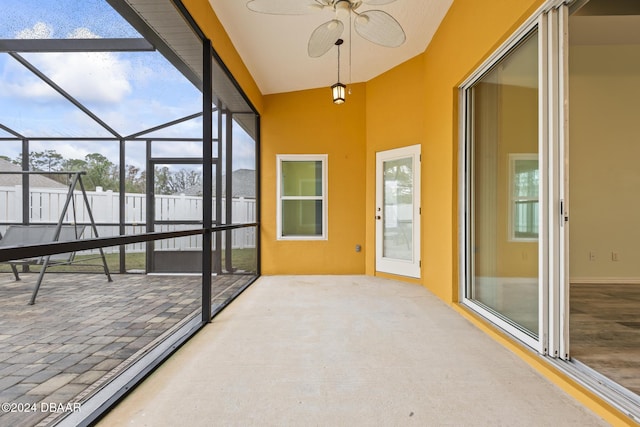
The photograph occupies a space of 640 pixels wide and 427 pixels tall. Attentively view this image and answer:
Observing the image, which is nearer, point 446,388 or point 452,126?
point 446,388

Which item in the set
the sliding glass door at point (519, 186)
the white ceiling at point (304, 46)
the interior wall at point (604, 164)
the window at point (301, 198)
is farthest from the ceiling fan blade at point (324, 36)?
the interior wall at point (604, 164)

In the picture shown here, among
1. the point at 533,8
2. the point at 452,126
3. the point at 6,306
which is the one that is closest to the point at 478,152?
the point at 452,126

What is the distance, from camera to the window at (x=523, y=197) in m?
2.20

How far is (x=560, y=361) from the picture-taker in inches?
76.4

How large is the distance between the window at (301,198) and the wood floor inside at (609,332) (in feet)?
11.5

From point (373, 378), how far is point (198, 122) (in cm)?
422

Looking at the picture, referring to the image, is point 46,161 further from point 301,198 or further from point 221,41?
point 301,198

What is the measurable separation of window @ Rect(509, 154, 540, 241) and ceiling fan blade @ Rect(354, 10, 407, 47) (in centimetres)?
140

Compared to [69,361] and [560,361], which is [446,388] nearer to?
[560,361]

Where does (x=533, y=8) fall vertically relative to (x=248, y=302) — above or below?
above

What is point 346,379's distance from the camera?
6.13 feet

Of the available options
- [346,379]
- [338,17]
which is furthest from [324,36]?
[346,379]

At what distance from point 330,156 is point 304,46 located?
5.92ft

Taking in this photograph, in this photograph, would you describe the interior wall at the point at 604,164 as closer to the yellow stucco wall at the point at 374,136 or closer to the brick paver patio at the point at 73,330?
the yellow stucco wall at the point at 374,136
